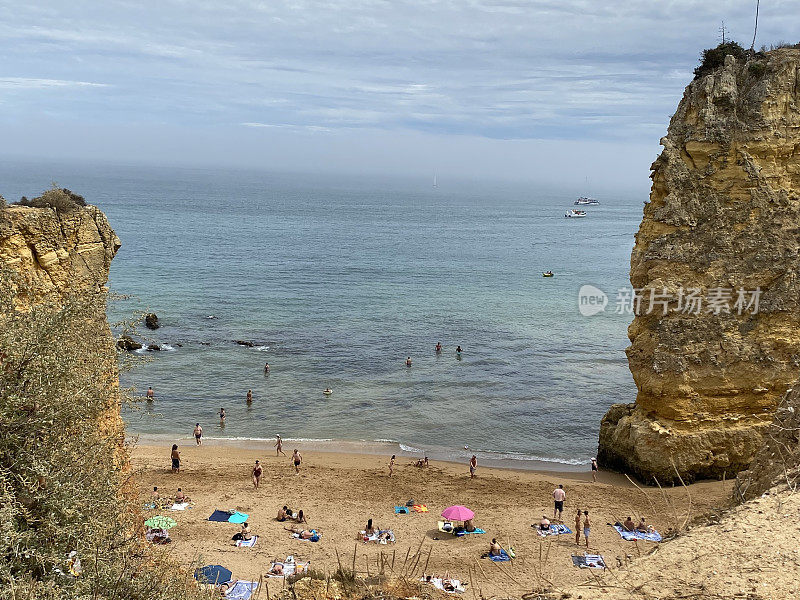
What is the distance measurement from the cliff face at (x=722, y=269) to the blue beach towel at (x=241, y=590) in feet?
41.2

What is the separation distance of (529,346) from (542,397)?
9.25 meters

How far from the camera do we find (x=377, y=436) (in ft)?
88.9

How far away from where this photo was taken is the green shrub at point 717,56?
2074 centimetres

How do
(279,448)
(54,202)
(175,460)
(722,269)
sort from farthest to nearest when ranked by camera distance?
(279,448) < (175,460) < (722,269) < (54,202)

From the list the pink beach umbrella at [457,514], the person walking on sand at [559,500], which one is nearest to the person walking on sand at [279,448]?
the pink beach umbrella at [457,514]

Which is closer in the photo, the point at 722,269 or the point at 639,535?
the point at 639,535

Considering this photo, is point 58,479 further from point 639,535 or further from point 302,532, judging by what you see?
point 639,535

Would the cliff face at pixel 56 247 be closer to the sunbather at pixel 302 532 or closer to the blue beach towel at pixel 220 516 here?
the blue beach towel at pixel 220 516

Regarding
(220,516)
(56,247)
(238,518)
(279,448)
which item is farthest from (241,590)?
(279,448)

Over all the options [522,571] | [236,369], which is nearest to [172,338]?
[236,369]

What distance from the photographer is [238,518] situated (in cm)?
1853

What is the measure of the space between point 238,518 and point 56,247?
378 inches

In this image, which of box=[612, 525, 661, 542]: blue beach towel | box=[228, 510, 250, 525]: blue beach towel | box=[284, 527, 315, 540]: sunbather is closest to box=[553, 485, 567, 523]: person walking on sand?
box=[612, 525, 661, 542]: blue beach towel

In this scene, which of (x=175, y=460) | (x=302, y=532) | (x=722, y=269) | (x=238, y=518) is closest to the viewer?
(x=302, y=532)
